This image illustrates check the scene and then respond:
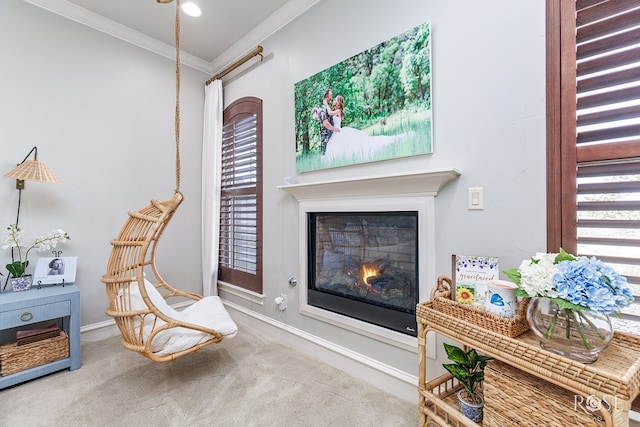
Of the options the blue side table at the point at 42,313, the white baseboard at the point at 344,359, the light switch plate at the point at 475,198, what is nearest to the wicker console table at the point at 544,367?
the white baseboard at the point at 344,359

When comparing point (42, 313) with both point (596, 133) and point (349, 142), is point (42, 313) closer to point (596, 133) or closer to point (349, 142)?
point (349, 142)

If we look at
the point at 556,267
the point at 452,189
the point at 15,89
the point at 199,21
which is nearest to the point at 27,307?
the point at 15,89

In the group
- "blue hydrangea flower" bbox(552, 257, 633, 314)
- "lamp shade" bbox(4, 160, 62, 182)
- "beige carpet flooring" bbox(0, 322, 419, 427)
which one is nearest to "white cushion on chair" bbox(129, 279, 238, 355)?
"beige carpet flooring" bbox(0, 322, 419, 427)

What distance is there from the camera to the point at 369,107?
6.65 feet

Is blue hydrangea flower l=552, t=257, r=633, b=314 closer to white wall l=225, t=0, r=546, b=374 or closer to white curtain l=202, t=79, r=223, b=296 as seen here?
white wall l=225, t=0, r=546, b=374

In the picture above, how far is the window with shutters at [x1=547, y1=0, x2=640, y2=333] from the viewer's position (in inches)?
48.3

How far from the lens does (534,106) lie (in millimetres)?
1435

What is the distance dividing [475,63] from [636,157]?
87 centimetres

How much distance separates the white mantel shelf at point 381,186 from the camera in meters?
1.69

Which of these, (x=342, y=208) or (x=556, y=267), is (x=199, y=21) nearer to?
(x=342, y=208)

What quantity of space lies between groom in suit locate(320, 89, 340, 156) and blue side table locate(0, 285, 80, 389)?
226 cm

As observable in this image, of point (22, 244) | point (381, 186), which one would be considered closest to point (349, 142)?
point (381, 186)

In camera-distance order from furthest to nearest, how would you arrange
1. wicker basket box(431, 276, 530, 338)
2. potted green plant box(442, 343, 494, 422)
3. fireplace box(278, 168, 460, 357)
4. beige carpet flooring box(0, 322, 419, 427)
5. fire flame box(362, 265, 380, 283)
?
fire flame box(362, 265, 380, 283) → fireplace box(278, 168, 460, 357) → beige carpet flooring box(0, 322, 419, 427) → potted green plant box(442, 343, 494, 422) → wicker basket box(431, 276, 530, 338)

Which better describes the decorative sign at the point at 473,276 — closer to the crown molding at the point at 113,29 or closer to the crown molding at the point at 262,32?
the crown molding at the point at 262,32
